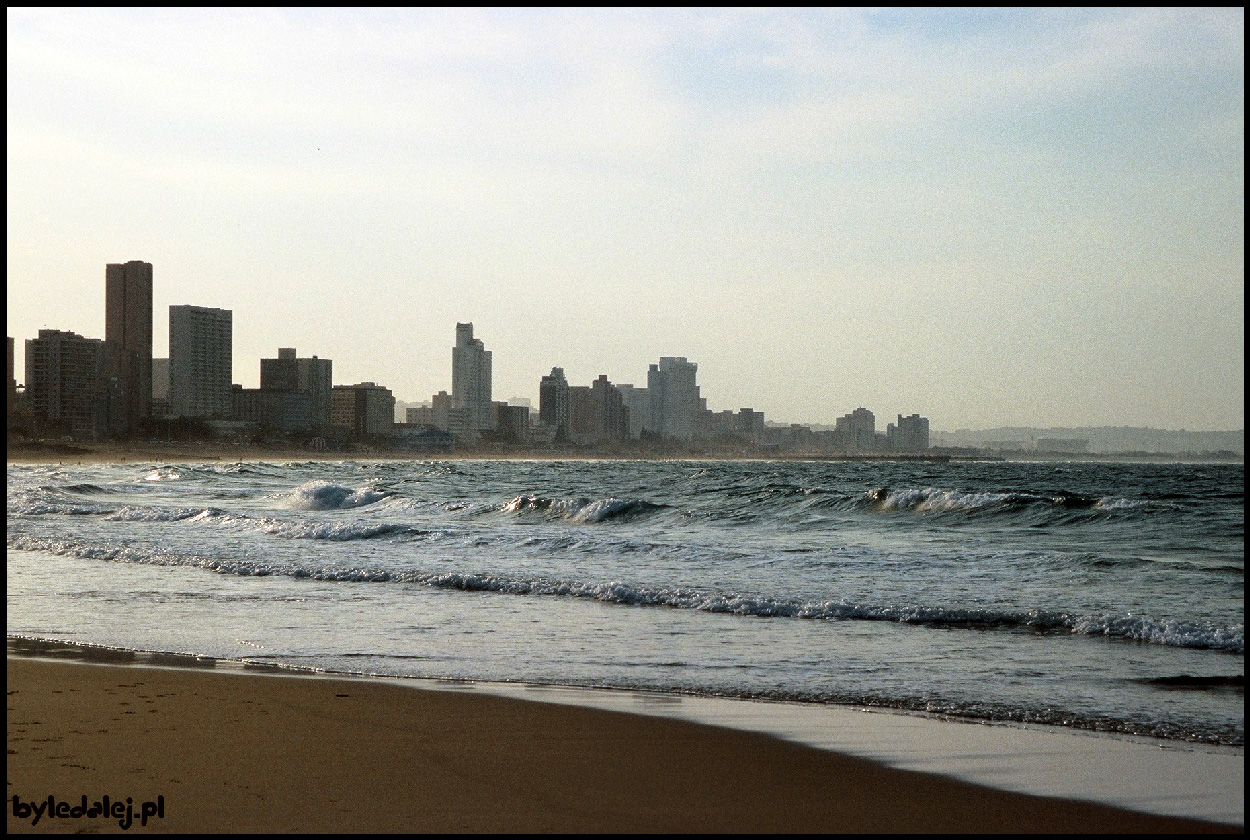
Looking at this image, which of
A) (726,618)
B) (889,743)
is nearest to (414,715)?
(889,743)

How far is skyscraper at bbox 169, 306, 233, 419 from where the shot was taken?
533ft

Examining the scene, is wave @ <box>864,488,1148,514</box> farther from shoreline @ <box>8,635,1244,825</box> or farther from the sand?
the sand

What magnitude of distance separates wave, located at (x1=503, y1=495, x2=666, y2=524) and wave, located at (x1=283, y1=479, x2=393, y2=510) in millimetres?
8593

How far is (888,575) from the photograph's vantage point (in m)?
14.8

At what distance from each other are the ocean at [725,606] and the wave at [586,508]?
4334mm

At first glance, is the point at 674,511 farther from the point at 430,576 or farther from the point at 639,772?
the point at 639,772

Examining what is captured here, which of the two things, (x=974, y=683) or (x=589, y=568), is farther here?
(x=589, y=568)

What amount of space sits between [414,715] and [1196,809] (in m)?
4.36

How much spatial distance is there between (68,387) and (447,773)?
14396 centimetres

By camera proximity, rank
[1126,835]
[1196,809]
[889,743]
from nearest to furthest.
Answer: [1126,835] → [1196,809] → [889,743]

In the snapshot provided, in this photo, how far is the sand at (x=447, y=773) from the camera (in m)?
4.64

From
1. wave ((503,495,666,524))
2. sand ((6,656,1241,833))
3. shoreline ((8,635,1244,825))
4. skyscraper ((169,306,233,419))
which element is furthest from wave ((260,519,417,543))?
skyscraper ((169,306,233,419))

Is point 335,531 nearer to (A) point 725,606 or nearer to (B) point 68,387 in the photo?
(A) point 725,606

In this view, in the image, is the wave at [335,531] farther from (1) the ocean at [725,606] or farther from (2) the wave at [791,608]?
(2) the wave at [791,608]
